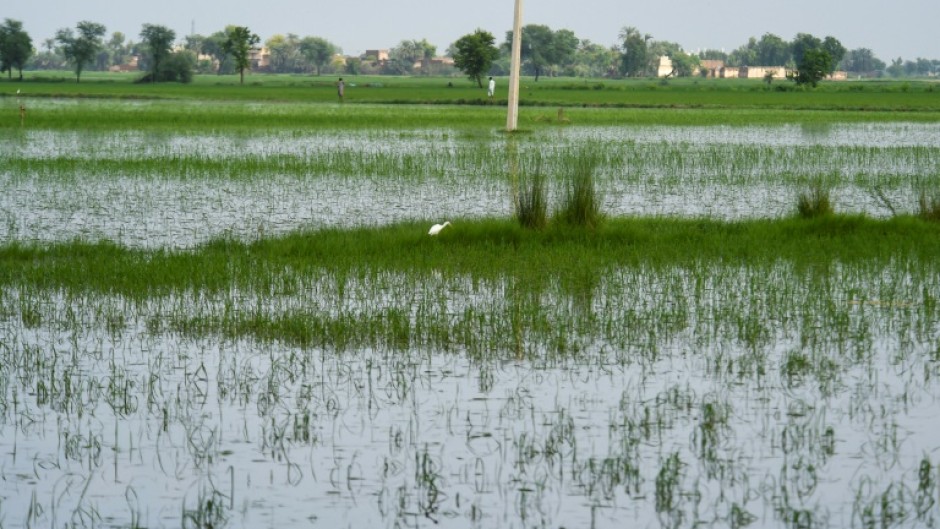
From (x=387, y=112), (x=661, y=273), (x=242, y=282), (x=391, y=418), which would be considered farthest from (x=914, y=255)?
(x=387, y=112)

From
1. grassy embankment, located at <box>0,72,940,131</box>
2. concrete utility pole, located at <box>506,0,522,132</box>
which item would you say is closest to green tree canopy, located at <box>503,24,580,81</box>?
grassy embankment, located at <box>0,72,940,131</box>

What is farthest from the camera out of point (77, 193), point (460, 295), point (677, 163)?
point (677, 163)

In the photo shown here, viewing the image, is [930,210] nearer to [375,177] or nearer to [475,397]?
[475,397]

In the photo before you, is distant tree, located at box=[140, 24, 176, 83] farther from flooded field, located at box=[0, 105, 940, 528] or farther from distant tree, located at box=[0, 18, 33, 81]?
flooded field, located at box=[0, 105, 940, 528]

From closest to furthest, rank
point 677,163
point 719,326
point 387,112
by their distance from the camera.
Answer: point 719,326 < point 677,163 < point 387,112

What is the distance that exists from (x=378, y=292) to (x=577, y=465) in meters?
4.89

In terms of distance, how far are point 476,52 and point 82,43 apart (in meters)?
49.5

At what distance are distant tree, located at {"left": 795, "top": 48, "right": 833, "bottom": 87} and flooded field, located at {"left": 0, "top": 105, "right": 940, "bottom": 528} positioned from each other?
8158 cm

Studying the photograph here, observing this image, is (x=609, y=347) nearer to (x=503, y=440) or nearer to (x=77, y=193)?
(x=503, y=440)

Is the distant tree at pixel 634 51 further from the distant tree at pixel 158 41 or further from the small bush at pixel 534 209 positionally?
A: the small bush at pixel 534 209

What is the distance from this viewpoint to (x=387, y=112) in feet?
164

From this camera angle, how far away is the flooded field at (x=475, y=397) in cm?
569

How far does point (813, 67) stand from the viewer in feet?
302

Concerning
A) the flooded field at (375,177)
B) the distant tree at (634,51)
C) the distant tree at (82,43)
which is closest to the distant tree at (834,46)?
the distant tree at (634,51)
